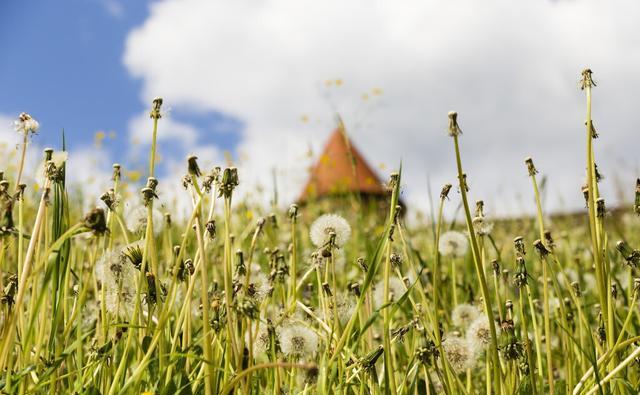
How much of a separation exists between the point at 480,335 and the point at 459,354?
0.07 m

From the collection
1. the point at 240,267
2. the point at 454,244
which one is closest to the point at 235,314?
the point at 240,267

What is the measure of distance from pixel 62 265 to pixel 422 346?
72cm

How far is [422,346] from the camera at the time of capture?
1.31m

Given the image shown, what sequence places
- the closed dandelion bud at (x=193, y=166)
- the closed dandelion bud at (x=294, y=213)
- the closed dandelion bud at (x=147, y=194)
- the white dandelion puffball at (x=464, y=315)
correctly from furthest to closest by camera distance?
the white dandelion puffball at (x=464, y=315) → the closed dandelion bud at (x=294, y=213) → the closed dandelion bud at (x=147, y=194) → the closed dandelion bud at (x=193, y=166)

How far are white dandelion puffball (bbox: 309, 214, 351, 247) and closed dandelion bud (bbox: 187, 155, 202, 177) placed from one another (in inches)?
17.0

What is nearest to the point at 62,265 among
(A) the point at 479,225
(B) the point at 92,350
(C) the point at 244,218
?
(B) the point at 92,350

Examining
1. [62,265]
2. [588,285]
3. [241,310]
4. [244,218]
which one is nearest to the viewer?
[241,310]

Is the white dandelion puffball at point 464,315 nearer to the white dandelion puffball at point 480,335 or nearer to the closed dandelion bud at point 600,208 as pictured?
the white dandelion puffball at point 480,335

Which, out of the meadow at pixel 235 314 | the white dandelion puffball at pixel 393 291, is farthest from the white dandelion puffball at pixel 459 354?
the white dandelion puffball at pixel 393 291

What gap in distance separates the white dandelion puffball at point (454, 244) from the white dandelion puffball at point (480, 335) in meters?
0.50

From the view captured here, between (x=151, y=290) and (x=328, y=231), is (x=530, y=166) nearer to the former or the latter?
(x=328, y=231)

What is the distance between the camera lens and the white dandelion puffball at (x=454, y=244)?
2.02 m

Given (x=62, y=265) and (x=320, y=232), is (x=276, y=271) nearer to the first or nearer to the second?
(x=320, y=232)

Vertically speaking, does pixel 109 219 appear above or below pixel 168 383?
above
